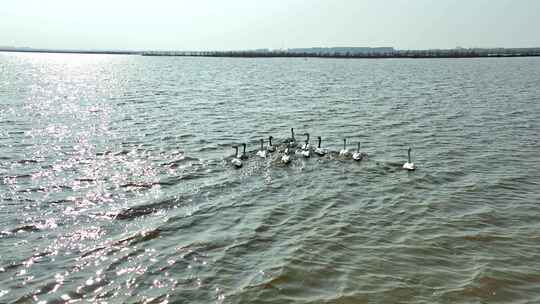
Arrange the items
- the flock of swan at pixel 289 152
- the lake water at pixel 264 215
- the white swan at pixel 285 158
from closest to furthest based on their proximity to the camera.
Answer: the lake water at pixel 264 215
the flock of swan at pixel 289 152
the white swan at pixel 285 158

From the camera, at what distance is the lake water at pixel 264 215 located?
942cm

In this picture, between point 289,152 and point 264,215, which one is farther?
point 289,152

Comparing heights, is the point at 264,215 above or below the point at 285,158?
below

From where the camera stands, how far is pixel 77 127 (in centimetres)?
2661

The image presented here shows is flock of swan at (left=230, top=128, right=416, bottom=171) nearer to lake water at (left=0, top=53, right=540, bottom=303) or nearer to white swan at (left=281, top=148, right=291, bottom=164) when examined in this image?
white swan at (left=281, top=148, right=291, bottom=164)

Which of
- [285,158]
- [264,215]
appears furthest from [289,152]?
[264,215]

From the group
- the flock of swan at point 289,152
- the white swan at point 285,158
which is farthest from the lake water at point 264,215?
the flock of swan at point 289,152

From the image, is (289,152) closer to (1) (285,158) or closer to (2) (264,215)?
(1) (285,158)

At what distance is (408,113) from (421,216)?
20807 millimetres

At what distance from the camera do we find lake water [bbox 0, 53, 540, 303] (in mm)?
9422

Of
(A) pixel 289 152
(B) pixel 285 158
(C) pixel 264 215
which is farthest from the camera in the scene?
(A) pixel 289 152

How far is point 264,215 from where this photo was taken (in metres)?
13.4

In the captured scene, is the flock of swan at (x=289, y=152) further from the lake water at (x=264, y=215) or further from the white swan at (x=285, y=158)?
the lake water at (x=264, y=215)

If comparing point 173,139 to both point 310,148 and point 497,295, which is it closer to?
point 310,148
